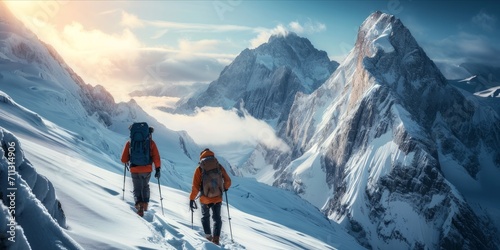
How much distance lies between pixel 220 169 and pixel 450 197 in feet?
639

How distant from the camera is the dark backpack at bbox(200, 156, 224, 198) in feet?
43.0

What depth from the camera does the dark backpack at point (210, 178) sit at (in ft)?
43.0

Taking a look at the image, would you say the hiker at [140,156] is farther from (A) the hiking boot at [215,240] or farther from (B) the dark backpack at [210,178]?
(A) the hiking boot at [215,240]

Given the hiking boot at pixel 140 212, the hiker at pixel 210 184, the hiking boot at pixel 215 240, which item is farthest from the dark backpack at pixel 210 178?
the hiking boot at pixel 140 212

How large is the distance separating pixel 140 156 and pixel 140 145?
41cm

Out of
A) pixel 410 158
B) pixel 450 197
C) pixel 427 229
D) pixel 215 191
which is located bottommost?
pixel 215 191

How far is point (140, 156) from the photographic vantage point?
14094 mm

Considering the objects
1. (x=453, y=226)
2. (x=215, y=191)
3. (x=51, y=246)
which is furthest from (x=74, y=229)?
(x=453, y=226)

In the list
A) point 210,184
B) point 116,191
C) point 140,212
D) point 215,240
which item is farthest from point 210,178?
point 116,191

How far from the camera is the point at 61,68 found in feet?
409

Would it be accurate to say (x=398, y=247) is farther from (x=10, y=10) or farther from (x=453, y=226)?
(x=10, y=10)

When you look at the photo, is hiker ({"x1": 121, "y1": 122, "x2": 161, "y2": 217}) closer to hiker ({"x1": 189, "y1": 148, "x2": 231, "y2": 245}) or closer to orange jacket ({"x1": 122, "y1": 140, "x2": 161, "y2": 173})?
orange jacket ({"x1": 122, "y1": 140, "x2": 161, "y2": 173})

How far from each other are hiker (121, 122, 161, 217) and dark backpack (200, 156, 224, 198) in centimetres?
210

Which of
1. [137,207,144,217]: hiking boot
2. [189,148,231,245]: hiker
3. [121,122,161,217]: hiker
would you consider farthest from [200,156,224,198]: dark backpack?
[137,207,144,217]: hiking boot
